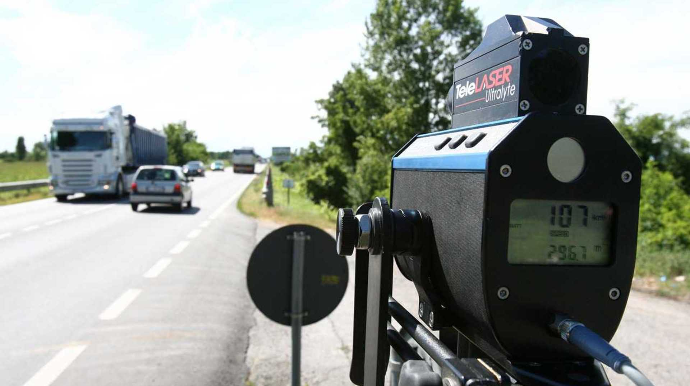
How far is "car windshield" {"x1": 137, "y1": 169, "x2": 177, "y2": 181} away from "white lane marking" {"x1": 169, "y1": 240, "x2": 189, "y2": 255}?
796cm

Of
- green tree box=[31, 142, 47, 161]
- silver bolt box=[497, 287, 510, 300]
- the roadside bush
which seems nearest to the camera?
silver bolt box=[497, 287, 510, 300]

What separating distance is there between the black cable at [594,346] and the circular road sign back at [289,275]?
293 centimetres

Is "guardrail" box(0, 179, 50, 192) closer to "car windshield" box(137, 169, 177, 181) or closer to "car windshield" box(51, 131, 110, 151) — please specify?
"car windshield" box(51, 131, 110, 151)

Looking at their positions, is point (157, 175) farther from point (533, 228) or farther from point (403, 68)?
point (403, 68)

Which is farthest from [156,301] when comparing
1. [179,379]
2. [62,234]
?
[62,234]

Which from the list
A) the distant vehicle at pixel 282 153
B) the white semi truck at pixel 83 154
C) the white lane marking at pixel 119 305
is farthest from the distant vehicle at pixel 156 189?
the white lane marking at pixel 119 305

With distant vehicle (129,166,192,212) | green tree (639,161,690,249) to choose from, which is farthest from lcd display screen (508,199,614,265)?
distant vehicle (129,166,192,212)

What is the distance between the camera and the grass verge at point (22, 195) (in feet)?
77.7

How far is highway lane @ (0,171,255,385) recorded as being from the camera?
469 centimetres

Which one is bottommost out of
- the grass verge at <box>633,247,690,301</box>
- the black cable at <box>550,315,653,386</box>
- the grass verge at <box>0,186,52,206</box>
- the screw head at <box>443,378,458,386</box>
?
the grass verge at <box>0,186,52,206</box>

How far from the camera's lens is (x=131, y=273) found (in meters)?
8.60

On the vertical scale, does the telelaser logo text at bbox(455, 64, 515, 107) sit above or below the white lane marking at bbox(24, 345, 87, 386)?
above

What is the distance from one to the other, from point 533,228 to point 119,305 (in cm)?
653

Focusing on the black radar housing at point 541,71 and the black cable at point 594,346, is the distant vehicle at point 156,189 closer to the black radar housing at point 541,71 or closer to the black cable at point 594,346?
the black radar housing at point 541,71
